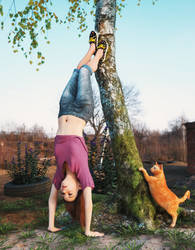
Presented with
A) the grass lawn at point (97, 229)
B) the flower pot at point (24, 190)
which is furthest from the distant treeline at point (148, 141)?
the grass lawn at point (97, 229)

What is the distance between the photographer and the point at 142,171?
342 centimetres

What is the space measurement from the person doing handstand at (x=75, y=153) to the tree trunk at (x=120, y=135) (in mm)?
763

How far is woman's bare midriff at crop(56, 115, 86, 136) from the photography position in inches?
108

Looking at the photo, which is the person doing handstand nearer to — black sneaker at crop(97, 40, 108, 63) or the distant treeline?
black sneaker at crop(97, 40, 108, 63)

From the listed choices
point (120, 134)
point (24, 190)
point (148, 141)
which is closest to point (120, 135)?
point (120, 134)

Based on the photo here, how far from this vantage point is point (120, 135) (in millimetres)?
3621

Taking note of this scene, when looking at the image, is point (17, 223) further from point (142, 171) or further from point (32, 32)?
point (32, 32)

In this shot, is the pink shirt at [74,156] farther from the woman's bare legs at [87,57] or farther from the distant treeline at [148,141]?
the distant treeline at [148,141]

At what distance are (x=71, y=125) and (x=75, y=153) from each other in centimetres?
36

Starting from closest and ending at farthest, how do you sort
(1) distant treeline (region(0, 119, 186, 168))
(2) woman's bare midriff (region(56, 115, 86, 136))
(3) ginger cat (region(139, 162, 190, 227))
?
(2) woman's bare midriff (region(56, 115, 86, 136)) < (3) ginger cat (region(139, 162, 190, 227)) < (1) distant treeline (region(0, 119, 186, 168))

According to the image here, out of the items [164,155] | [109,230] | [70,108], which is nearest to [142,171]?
[109,230]

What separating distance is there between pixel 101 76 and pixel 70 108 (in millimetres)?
1186

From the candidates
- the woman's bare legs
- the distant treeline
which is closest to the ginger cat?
the woman's bare legs

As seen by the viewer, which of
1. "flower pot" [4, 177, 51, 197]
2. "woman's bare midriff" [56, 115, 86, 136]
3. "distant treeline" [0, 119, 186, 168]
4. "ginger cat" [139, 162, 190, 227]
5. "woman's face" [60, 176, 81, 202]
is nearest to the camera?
"woman's face" [60, 176, 81, 202]
